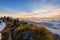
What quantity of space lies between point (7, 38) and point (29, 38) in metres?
1.08

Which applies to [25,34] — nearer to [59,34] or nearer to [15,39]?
[15,39]

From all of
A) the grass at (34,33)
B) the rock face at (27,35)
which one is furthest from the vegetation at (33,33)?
the rock face at (27,35)

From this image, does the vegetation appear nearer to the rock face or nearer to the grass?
the grass

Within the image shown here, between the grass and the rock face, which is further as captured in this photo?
the grass

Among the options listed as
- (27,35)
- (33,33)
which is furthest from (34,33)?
(27,35)

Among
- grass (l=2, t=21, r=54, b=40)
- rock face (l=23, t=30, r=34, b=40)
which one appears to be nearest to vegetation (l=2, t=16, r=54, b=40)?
grass (l=2, t=21, r=54, b=40)

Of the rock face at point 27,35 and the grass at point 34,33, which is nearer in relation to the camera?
the rock face at point 27,35

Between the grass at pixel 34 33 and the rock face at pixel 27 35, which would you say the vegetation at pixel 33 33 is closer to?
the grass at pixel 34 33

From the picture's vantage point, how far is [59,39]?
8.35 m

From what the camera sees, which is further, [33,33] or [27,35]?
[33,33]

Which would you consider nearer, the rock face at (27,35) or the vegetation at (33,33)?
the rock face at (27,35)

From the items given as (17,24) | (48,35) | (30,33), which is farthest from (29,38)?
(17,24)

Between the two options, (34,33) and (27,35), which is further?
(34,33)

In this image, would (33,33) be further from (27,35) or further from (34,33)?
(27,35)
